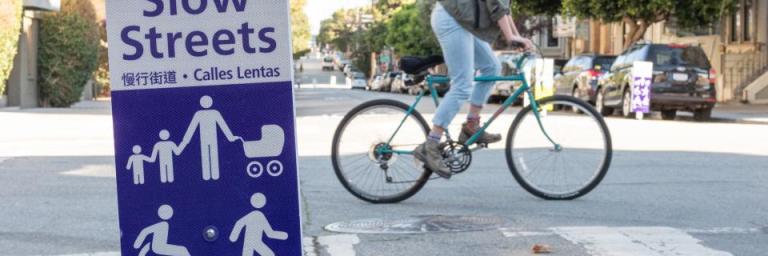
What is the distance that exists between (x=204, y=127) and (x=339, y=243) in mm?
2306

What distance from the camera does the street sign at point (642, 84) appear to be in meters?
23.3

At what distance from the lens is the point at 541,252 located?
5.69m

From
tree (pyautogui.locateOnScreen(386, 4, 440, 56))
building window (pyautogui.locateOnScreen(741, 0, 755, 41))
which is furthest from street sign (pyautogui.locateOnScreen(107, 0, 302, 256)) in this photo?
tree (pyautogui.locateOnScreen(386, 4, 440, 56))

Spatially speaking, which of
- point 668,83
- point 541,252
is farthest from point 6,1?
point 541,252

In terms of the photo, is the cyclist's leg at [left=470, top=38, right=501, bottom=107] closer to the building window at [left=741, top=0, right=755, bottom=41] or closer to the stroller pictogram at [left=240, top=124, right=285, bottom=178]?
the stroller pictogram at [left=240, top=124, right=285, bottom=178]

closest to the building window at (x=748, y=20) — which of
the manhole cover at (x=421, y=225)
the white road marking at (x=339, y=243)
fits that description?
the manhole cover at (x=421, y=225)

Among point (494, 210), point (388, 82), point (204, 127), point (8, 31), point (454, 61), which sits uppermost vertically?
point (8, 31)

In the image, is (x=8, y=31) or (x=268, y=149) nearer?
(x=268, y=149)

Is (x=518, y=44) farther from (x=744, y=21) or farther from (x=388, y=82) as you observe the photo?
(x=388, y=82)

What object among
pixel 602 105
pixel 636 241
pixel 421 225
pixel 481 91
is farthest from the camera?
pixel 602 105

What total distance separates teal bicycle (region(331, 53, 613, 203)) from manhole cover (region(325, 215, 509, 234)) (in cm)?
83

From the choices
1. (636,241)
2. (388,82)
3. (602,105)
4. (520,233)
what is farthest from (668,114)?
(388,82)

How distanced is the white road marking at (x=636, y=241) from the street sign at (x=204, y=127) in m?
2.15

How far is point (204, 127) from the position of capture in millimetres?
3865
